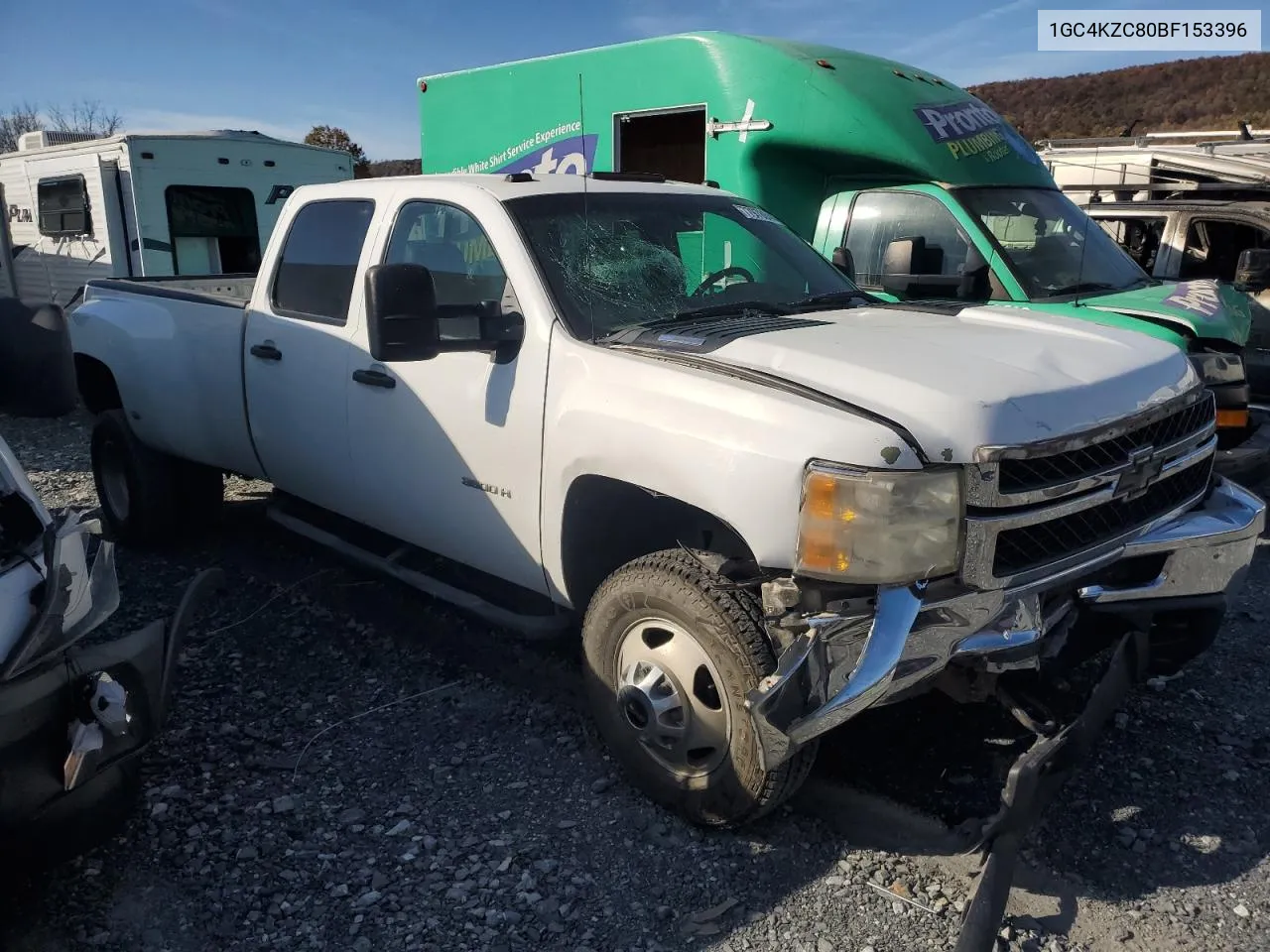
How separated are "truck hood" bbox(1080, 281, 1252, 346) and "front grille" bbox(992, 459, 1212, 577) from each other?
104 inches

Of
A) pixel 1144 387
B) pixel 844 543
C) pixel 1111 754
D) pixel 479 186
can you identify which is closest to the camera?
pixel 844 543

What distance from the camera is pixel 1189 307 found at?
18.3ft

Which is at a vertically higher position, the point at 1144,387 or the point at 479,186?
→ the point at 479,186

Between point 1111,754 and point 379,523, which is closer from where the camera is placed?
point 1111,754

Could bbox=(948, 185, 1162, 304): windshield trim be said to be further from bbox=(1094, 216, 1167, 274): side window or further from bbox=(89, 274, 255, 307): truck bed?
bbox=(89, 274, 255, 307): truck bed

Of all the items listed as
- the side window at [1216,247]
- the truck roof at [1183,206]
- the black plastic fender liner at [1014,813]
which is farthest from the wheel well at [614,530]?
the side window at [1216,247]

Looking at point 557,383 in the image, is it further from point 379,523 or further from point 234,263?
point 234,263

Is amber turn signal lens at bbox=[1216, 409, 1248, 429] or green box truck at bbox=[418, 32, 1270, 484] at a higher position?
green box truck at bbox=[418, 32, 1270, 484]

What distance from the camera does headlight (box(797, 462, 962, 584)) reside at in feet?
7.96

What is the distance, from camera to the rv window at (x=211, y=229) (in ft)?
36.6

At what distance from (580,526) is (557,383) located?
0.47 meters

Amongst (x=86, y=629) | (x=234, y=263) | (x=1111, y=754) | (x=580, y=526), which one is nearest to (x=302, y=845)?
(x=86, y=629)

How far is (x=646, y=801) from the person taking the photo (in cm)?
320

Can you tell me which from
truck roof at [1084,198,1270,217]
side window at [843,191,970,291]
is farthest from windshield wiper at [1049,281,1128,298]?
truck roof at [1084,198,1270,217]
